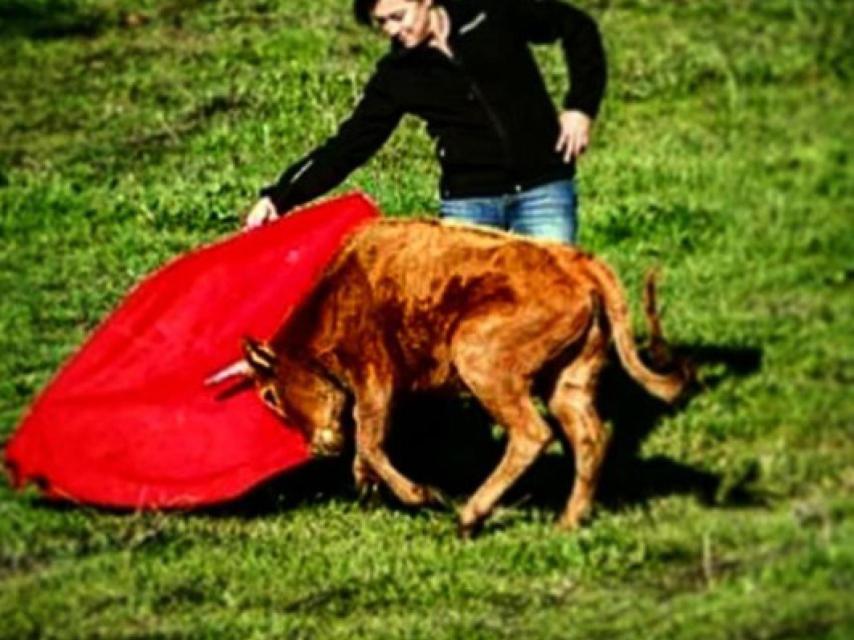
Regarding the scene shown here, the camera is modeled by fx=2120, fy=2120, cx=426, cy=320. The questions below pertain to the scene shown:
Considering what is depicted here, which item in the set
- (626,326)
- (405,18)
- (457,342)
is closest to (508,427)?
(457,342)

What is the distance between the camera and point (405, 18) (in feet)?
32.2

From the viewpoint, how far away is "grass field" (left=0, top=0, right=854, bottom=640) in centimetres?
843

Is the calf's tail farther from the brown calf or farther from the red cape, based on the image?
the red cape

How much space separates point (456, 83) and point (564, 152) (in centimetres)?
61

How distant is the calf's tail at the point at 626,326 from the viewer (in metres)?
9.38

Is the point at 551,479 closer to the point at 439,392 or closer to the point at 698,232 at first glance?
the point at 439,392

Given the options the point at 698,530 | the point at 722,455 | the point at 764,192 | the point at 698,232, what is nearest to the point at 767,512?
the point at 698,530

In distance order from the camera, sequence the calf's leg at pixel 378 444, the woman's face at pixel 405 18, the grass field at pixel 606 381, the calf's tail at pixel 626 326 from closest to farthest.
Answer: the grass field at pixel 606 381 < the calf's tail at pixel 626 326 < the woman's face at pixel 405 18 < the calf's leg at pixel 378 444

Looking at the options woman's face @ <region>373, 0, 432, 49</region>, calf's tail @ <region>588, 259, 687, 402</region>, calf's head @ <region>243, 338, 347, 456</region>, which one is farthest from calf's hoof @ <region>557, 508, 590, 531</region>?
woman's face @ <region>373, 0, 432, 49</region>

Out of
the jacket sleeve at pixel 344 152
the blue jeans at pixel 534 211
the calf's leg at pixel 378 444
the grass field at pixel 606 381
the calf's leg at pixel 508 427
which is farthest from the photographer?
the jacket sleeve at pixel 344 152

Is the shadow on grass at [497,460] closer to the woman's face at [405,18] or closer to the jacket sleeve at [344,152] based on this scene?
the jacket sleeve at [344,152]

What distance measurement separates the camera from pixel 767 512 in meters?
8.36

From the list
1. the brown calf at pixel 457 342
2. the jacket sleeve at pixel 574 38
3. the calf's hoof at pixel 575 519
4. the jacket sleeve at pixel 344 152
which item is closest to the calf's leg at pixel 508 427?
the brown calf at pixel 457 342

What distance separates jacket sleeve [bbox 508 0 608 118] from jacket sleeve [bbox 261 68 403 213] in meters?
0.80
